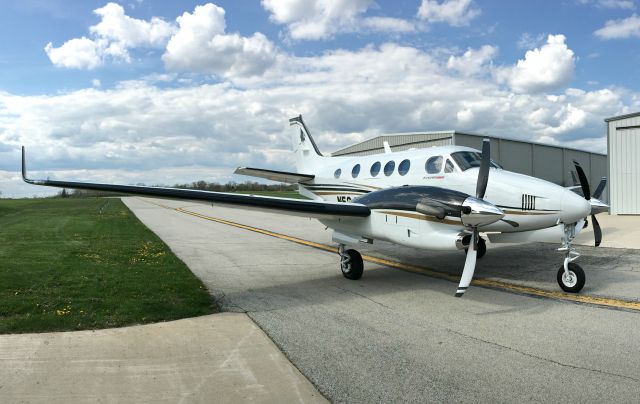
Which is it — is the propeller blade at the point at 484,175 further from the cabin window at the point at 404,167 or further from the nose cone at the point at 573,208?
the cabin window at the point at 404,167

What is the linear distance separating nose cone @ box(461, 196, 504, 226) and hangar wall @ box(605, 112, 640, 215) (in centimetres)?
1960

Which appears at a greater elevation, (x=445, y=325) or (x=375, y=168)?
(x=375, y=168)

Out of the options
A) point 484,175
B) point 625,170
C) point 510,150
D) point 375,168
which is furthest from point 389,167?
point 510,150

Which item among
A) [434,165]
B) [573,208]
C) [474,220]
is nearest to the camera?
[474,220]

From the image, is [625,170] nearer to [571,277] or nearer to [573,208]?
[573,208]

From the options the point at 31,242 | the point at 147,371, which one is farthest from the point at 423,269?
the point at 31,242

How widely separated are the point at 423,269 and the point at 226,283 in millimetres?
4326

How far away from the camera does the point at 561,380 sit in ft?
13.6

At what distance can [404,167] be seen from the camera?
10852 mm

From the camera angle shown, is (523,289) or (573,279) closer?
(573,279)

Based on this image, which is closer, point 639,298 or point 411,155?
point 639,298

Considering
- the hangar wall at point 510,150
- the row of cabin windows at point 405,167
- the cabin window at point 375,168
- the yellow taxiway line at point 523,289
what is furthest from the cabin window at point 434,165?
the hangar wall at point 510,150

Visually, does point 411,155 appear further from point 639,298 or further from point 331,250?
point 639,298

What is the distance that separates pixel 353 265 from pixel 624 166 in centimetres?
2005
